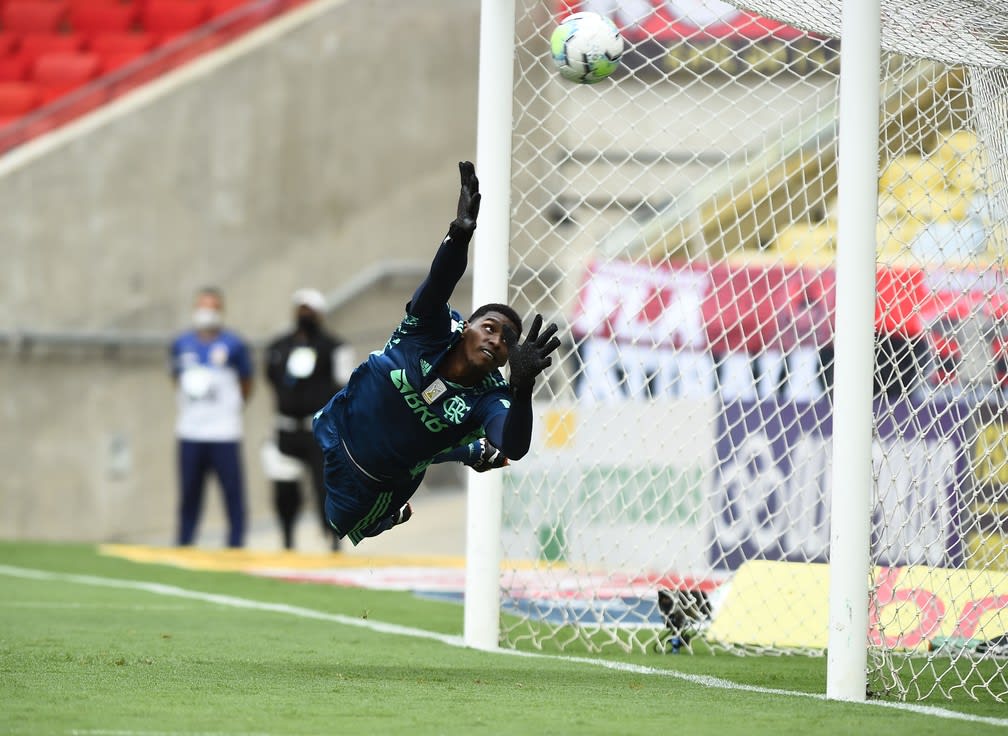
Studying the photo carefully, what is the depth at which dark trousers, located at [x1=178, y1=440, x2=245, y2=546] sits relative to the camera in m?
14.2

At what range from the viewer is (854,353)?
6242mm

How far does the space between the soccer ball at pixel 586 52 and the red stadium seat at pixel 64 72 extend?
513 inches

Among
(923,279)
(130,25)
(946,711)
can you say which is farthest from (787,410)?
(130,25)

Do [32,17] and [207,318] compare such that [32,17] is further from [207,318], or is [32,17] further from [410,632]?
[410,632]

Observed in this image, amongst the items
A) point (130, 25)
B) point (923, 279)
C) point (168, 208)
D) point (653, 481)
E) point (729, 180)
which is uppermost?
point (130, 25)

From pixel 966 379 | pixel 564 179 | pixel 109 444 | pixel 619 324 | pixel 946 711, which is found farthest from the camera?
pixel 109 444

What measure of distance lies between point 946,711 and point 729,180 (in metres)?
4.18

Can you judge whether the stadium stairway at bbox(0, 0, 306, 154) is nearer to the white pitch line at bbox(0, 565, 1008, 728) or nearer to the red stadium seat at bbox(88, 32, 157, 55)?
the red stadium seat at bbox(88, 32, 157, 55)

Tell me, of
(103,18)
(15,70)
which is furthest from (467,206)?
(103,18)

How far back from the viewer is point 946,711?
5.99 metres

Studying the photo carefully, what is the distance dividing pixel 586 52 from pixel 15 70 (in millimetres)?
14046

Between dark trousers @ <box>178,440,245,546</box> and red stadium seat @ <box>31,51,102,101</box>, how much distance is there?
258 inches

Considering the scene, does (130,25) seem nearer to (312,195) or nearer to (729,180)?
(312,195)

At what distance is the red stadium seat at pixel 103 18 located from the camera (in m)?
20.2
